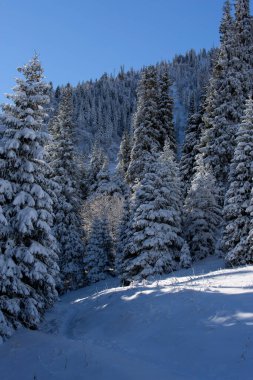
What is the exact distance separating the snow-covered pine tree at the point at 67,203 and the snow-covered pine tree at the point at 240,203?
1585 centimetres

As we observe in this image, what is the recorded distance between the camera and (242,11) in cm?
4875

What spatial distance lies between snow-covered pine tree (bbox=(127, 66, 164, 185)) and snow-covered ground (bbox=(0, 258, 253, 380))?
2681 centimetres

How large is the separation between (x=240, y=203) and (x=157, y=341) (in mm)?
16554

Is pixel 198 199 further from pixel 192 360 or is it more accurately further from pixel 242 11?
pixel 242 11

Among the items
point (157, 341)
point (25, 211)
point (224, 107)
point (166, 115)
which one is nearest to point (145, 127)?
point (166, 115)

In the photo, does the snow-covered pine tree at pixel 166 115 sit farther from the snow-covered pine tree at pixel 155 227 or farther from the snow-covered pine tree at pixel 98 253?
the snow-covered pine tree at pixel 155 227

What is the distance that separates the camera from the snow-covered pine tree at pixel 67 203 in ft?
121

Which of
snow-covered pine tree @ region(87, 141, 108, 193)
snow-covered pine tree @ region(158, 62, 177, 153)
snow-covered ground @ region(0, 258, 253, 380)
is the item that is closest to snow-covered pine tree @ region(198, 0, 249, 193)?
snow-covered pine tree @ region(158, 62, 177, 153)

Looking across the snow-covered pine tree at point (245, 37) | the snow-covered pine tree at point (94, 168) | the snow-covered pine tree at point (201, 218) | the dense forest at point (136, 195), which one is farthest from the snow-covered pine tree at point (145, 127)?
the snow-covered pine tree at point (94, 168)

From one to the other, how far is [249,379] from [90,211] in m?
52.7

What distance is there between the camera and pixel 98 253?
42.3 m

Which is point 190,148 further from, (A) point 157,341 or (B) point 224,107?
(A) point 157,341

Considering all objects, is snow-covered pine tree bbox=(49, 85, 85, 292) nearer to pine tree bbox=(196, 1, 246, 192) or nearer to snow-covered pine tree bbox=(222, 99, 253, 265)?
pine tree bbox=(196, 1, 246, 192)

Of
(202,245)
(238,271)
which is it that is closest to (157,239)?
(202,245)
